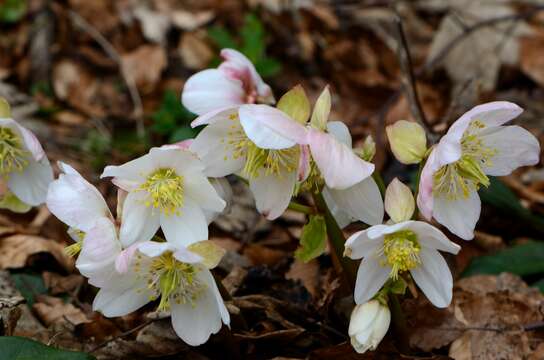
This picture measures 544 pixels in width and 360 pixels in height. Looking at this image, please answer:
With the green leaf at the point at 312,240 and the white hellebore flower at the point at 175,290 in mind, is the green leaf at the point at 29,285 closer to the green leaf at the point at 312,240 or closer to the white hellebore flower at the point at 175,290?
the white hellebore flower at the point at 175,290

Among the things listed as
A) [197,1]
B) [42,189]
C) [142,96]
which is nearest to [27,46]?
[142,96]

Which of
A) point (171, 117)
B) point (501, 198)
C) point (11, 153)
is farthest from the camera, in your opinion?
point (171, 117)

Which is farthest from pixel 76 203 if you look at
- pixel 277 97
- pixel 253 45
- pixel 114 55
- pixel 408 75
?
pixel 114 55

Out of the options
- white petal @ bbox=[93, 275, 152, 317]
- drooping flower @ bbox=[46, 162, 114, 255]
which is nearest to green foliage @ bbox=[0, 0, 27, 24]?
drooping flower @ bbox=[46, 162, 114, 255]

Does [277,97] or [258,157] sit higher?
[258,157]

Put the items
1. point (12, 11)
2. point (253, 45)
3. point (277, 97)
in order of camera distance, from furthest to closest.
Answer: point (12, 11) → point (277, 97) → point (253, 45)

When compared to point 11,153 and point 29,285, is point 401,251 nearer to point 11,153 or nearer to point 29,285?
point 11,153

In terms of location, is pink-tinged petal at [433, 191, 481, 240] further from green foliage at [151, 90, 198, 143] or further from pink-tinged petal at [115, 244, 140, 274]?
green foliage at [151, 90, 198, 143]

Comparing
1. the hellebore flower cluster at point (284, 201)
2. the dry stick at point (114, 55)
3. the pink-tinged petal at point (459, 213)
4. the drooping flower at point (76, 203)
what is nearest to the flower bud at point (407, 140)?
the hellebore flower cluster at point (284, 201)

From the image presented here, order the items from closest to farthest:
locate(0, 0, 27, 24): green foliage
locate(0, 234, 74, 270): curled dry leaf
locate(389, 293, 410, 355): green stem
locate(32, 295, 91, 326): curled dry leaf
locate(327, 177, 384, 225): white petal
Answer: locate(327, 177, 384, 225): white petal → locate(389, 293, 410, 355): green stem → locate(32, 295, 91, 326): curled dry leaf → locate(0, 234, 74, 270): curled dry leaf → locate(0, 0, 27, 24): green foliage
